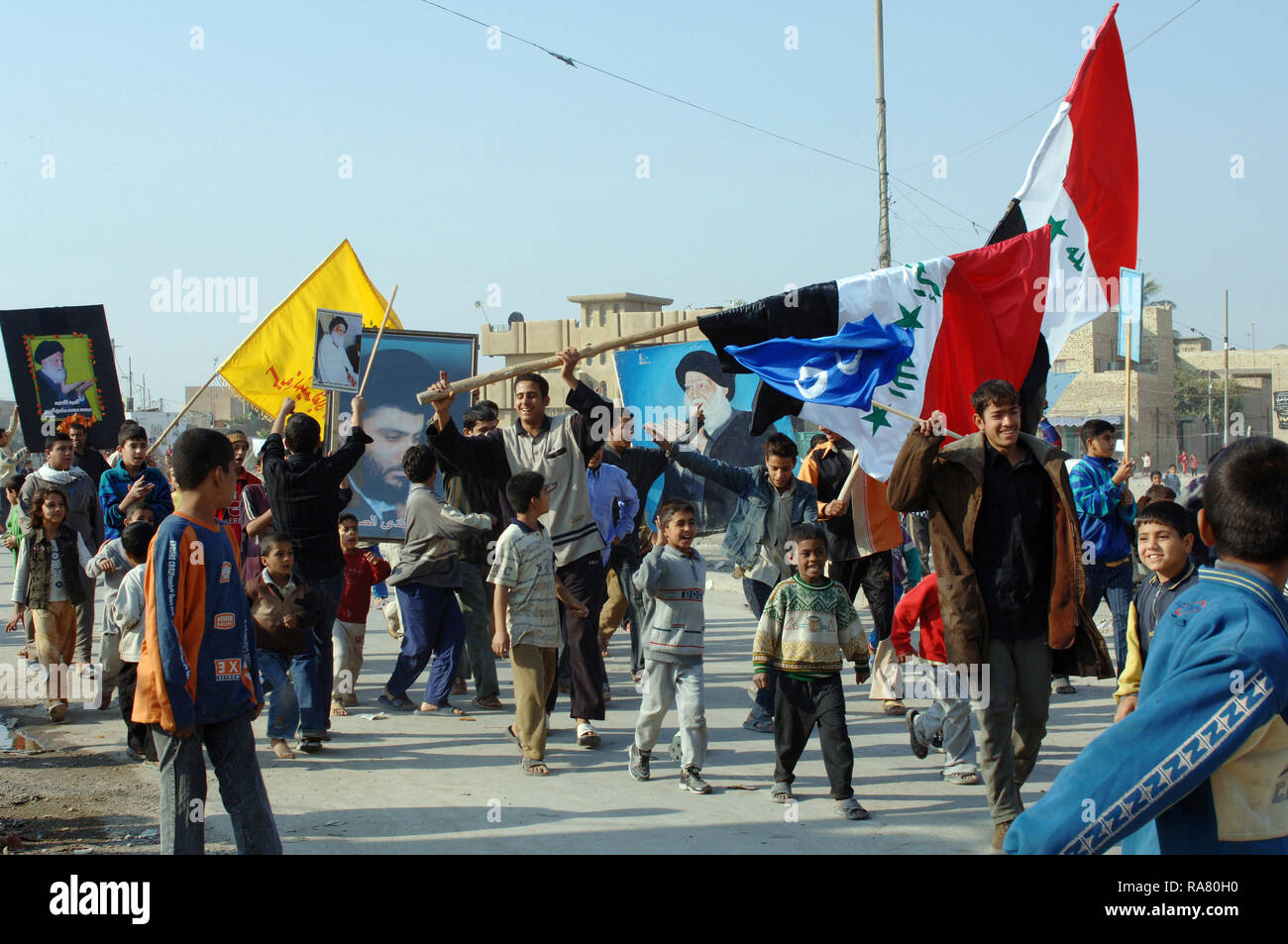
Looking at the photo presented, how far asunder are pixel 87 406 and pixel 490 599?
4.68m

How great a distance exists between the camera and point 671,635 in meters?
6.48

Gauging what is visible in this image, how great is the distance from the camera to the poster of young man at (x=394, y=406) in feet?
44.9

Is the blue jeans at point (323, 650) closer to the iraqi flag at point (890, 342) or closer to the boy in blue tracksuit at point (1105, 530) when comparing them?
the iraqi flag at point (890, 342)

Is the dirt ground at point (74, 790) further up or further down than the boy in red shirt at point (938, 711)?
further down

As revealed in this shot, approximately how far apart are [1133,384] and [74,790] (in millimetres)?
53548

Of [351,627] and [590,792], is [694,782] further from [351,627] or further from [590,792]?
[351,627]

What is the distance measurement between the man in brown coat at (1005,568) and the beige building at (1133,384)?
46130 millimetres

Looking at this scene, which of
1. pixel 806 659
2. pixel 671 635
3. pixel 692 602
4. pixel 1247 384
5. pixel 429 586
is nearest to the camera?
pixel 806 659

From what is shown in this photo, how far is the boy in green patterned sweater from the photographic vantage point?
19.6ft

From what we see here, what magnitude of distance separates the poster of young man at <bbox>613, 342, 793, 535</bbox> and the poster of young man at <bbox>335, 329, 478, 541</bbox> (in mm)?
2804

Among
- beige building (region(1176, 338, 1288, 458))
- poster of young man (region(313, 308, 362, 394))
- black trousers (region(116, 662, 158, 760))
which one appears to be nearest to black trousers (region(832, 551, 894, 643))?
poster of young man (region(313, 308, 362, 394))

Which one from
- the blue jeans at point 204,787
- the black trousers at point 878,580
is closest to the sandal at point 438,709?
the black trousers at point 878,580

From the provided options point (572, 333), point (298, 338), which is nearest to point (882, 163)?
point (298, 338)
